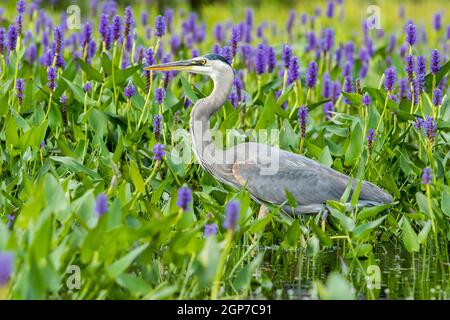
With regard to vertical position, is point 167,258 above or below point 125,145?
below

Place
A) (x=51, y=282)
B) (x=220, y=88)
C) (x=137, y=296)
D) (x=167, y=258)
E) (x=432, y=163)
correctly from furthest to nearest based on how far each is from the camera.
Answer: (x=220, y=88)
(x=432, y=163)
(x=167, y=258)
(x=137, y=296)
(x=51, y=282)

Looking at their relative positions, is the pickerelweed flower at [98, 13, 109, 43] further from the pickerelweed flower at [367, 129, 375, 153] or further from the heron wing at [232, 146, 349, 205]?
the pickerelweed flower at [367, 129, 375, 153]

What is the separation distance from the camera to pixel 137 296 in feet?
13.0

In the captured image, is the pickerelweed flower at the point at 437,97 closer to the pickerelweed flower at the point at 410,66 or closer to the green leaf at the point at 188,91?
the pickerelweed flower at the point at 410,66

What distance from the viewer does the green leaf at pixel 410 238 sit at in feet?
16.6

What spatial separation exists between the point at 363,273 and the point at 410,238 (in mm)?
474

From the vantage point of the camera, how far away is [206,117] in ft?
19.5

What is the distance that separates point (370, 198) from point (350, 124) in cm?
111

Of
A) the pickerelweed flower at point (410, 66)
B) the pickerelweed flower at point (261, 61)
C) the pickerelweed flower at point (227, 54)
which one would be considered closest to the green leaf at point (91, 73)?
the pickerelweed flower at point (227, 54)

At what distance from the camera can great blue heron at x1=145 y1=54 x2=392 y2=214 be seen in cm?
563

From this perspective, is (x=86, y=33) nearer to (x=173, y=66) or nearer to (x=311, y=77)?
(x=173, y=66)

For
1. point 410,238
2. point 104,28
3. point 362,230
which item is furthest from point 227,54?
point 362,230

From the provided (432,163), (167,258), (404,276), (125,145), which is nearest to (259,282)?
(167,258)

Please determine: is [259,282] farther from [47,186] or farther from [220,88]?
[220,88]
